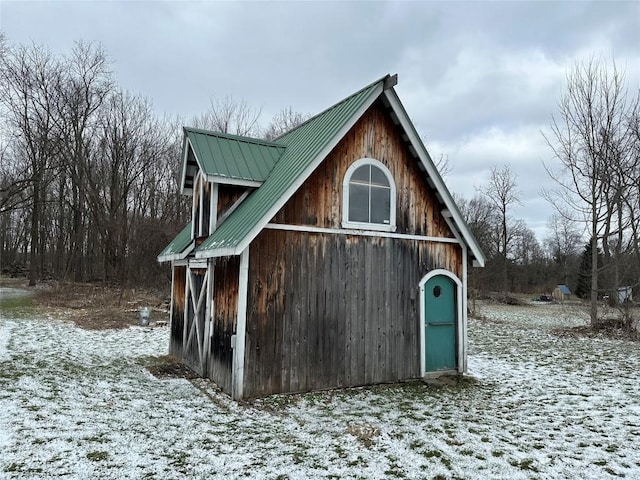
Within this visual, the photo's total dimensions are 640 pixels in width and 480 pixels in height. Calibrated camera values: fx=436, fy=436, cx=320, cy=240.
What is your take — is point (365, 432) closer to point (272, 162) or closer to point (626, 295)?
point (272, 162)

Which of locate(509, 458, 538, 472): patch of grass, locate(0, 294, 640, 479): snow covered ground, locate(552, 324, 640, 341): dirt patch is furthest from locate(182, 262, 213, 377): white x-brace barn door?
locate(552, 324, 640, 341): dirt patch

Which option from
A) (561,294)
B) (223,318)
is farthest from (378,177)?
(561,294)

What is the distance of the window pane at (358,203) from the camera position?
813cm

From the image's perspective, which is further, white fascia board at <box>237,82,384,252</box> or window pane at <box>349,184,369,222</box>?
window pane at <box>349,184,369,222</box>

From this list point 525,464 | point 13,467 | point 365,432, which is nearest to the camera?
point 13,467

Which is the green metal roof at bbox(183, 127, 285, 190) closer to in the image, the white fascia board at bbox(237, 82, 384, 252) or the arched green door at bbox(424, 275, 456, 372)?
the white fascia board at bbox(237, 82, 384, 252)

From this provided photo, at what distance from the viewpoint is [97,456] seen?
189 inches

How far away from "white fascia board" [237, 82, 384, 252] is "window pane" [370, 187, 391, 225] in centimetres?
133

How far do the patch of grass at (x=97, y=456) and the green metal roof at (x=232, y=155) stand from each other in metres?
4.54

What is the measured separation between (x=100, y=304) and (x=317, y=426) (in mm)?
18286

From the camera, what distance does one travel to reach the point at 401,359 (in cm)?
852

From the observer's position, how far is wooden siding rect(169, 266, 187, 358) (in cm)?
1021

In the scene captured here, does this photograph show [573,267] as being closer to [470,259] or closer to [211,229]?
[470,259]

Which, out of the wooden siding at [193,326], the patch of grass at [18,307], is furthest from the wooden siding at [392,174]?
the patch of grass at [18,307]
